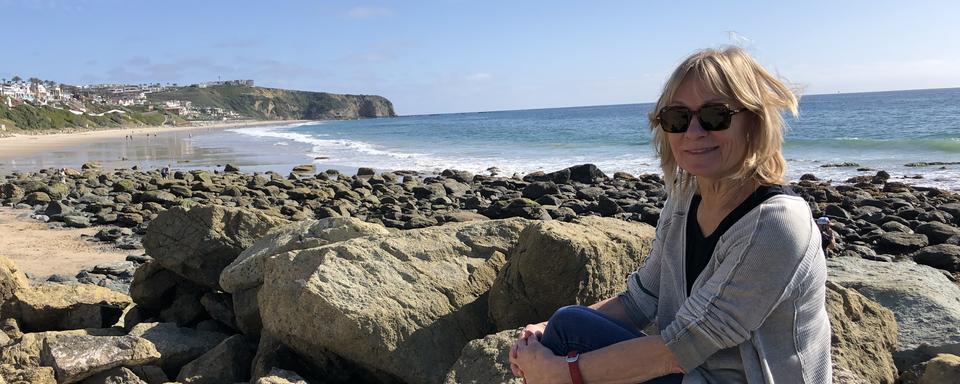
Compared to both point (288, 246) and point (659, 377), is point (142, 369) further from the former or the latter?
point (659, 377)

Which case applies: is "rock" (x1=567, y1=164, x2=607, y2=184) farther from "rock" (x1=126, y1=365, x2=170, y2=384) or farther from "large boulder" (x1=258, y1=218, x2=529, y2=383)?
"rock" (x1=126, y1=365, x2=170, y2=384)

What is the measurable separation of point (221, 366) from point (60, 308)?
1.69 meters

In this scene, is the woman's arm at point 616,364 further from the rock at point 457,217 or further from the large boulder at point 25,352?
the rock at point 457,217

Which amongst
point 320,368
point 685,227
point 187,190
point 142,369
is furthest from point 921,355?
point 187,190

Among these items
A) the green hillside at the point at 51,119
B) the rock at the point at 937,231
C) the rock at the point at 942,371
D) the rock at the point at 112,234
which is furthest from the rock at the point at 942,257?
the green hillside at the point at 51,119

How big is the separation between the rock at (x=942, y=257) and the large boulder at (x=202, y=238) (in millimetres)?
7427

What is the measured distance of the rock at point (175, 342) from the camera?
4.47m

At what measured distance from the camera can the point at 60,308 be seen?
507cm

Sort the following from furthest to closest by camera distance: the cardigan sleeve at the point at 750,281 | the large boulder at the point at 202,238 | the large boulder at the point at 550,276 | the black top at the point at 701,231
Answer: the large boulder at the point at 202,238, the large boulder at the point at 550,276, the black top at the point at 701,231, the cardigan sleeve at the point at 750,281

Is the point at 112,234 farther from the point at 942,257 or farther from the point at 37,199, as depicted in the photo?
the point at 942,257

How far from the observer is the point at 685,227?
2.29m

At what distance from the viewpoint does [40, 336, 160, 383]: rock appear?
12.4 ft

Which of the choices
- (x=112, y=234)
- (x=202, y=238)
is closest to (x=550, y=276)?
(x=202, y=238)

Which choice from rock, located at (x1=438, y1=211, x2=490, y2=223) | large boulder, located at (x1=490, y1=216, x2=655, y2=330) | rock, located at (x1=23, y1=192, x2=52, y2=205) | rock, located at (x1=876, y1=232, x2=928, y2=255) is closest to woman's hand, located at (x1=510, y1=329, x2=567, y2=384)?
large boulder, located at (x1=490, y1=216, x2=655, y2=330)
